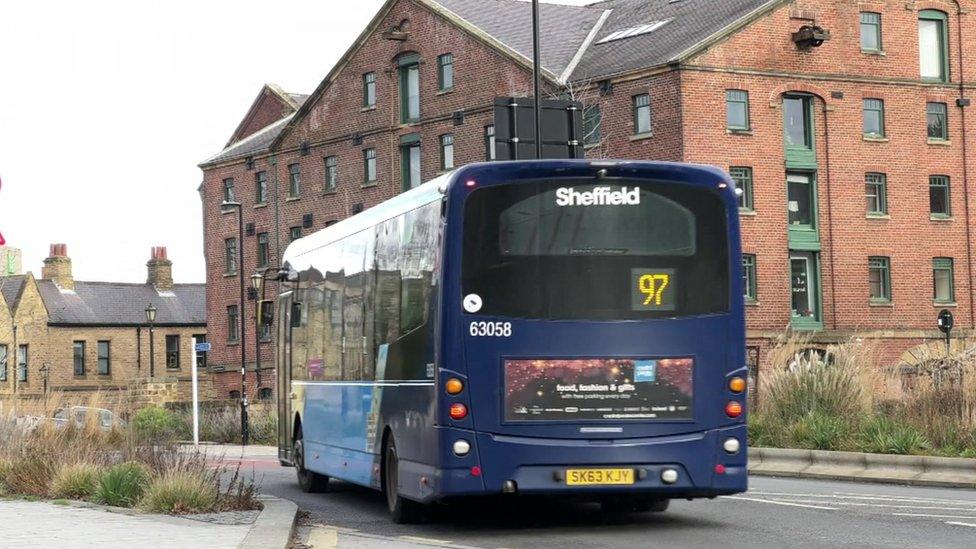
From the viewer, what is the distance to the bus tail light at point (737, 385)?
48.8 ft

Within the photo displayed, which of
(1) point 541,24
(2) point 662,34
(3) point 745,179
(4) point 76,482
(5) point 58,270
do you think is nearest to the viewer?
(4) point 76,482

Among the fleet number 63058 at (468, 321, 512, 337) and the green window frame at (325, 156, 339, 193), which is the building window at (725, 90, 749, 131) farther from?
the fleet number 63058 at (468, 321, 512, 337)

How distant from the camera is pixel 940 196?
58.3 m

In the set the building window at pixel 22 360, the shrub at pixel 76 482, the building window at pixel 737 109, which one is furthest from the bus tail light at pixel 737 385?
the building window at pixel 22 360

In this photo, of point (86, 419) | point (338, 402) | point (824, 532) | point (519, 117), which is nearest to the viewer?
point (824, 532)

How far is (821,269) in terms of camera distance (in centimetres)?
5572

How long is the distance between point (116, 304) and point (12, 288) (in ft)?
18.9

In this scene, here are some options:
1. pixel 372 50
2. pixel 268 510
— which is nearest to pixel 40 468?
pixel 268 510

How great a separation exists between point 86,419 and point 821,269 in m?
33.9

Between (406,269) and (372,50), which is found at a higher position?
(372,50)

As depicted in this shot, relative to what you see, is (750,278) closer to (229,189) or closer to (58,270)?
(229,189)

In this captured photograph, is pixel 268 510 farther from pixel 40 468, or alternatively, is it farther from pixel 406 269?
pixel 40 468

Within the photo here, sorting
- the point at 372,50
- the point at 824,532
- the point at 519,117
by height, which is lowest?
the point at 824,532

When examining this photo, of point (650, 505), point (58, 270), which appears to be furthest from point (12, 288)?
point (650, 505)
